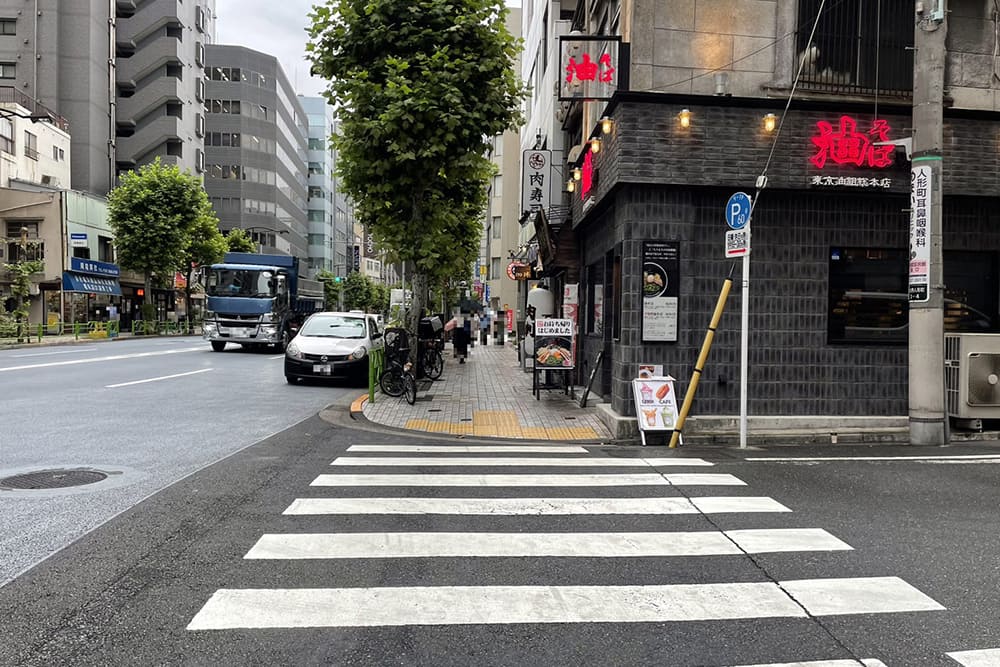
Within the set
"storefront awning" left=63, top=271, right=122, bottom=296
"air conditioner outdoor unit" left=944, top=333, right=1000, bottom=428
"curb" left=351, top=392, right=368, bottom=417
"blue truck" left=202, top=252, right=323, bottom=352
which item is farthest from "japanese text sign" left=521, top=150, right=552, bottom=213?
"storefront awning" left=63, top=271, right=122, bottom=296

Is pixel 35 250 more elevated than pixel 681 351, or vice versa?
pixel 35 250

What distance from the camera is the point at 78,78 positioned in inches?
2072

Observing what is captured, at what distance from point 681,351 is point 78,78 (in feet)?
191

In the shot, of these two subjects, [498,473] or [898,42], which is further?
[898,42]

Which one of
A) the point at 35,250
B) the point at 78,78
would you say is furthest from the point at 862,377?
the point at 78,78

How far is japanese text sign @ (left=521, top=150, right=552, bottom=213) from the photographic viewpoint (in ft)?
57.9

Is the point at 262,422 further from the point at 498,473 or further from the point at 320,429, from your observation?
the point at 498,473

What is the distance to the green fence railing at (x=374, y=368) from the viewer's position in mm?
13008

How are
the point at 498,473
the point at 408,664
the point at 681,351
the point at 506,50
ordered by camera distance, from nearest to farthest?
the point at 408,664 < the point at 498,473 < the point at 681,351 < the point at 506,50

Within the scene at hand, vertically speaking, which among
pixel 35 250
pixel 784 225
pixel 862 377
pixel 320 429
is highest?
pixel 35 250

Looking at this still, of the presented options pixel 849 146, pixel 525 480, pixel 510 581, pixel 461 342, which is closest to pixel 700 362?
pixel 525 480

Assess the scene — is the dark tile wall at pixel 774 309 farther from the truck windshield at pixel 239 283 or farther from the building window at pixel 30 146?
the building window at pixel 30 146

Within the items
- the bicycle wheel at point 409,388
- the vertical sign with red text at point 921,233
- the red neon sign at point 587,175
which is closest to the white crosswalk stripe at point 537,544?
the vertical sign with red text at point 921,233

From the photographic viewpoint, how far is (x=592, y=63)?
36.4 feet
